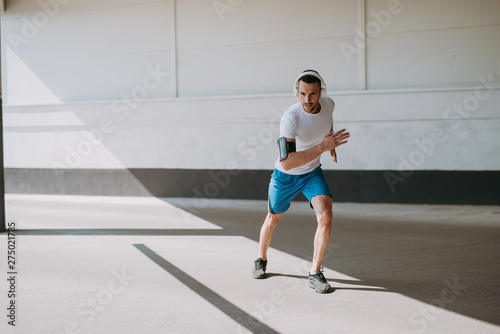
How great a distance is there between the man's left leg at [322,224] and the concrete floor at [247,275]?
0.34 meters

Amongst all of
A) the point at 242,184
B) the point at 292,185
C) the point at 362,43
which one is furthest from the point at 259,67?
the point at 292,185

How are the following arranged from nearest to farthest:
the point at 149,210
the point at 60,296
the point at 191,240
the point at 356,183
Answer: the point at 60,296
the point at 191,240
the point at 149,210
the point at 356,183

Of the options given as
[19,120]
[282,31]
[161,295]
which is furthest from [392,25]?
[19,120]

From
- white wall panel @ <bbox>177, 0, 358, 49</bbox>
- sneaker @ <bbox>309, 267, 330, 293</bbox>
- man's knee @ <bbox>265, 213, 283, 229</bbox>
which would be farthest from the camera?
white wall panel @ <bbox>177, 0, 358, 49</bbox>

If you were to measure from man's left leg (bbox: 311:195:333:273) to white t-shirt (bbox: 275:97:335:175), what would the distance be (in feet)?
1.11

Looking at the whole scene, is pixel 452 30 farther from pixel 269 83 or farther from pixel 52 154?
pixel 52 154

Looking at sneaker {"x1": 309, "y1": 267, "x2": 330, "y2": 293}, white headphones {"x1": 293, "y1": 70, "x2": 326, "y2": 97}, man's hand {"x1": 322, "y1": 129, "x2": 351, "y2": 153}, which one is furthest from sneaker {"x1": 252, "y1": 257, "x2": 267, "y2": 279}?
white headphones {"x1": 293, "y1": 70, "x2": 326, "y2": 97}

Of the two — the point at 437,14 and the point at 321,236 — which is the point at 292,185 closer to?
the point at 321,236

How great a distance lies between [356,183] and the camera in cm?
1091

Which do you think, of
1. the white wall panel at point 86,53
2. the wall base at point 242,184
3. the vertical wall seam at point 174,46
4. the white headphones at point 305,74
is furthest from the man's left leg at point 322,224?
the white wall panel at point 86,53

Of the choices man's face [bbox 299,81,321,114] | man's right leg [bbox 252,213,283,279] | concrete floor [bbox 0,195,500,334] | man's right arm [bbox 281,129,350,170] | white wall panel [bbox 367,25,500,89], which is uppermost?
white wall panel [bbox 367,25,500,89]

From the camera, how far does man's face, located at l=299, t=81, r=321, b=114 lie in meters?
4.50

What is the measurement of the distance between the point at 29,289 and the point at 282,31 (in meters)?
8.29

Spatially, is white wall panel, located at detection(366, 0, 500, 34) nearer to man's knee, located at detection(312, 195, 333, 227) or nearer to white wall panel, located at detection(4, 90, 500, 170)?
white wall panel, located at detection(4, 90, 500, 170)
